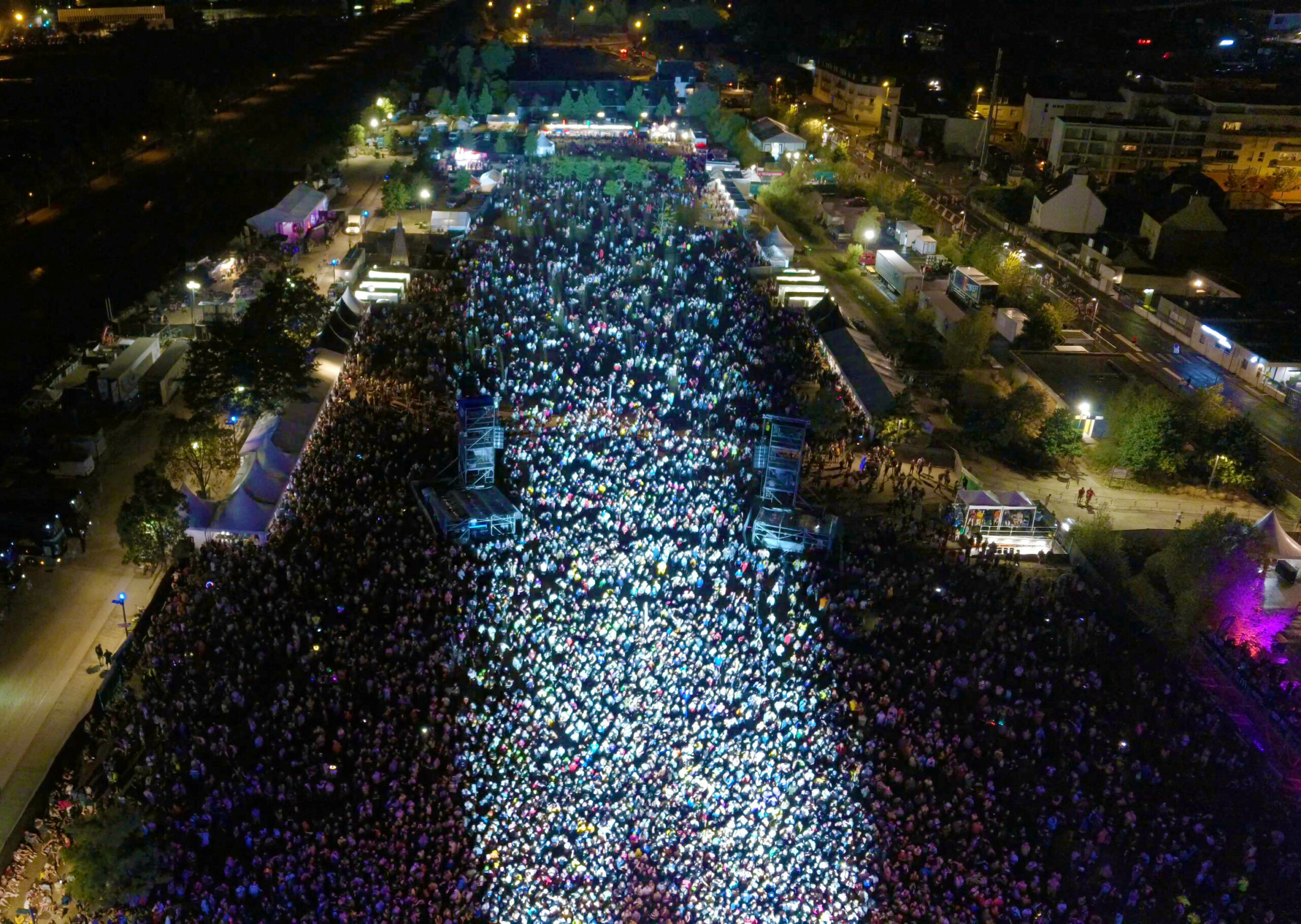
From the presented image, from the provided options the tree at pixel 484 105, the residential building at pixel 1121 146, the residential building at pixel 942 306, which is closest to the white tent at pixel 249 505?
the residential building at pixel 942 306

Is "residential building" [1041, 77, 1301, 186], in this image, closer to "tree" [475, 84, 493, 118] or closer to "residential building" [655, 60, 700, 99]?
"residential building" [655, 60, 700, 99]

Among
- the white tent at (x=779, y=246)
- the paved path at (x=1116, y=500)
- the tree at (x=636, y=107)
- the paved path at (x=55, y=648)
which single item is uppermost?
the tree at (x=636, y=107)

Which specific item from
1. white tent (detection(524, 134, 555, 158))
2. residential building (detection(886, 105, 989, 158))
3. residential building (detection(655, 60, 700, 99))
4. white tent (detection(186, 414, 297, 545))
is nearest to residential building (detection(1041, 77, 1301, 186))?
residential building (detection(886, 105, 989, 158))

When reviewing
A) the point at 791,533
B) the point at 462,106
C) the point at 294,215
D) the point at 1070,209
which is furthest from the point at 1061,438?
the point at 462,106

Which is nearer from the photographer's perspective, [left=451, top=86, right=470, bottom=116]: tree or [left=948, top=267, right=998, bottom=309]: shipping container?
[left=948, top=267, right=998, bottom=309]: shipping container

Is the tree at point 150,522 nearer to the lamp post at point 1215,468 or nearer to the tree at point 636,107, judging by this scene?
the lamp post at point 1215,468
